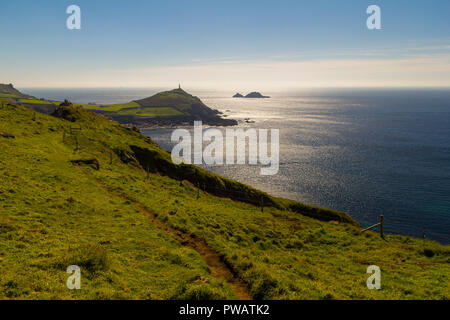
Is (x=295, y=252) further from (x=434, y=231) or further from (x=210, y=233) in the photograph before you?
(x=434, y=231)

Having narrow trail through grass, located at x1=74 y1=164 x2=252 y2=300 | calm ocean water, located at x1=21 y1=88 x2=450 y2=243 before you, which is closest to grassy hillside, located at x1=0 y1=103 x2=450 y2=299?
narrow trail through grass, located at x1=74 y1=164 x2=252 y2=300

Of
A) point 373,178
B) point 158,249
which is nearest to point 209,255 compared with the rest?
point 158,249

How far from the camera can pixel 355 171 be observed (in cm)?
11419

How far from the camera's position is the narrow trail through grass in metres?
13.7

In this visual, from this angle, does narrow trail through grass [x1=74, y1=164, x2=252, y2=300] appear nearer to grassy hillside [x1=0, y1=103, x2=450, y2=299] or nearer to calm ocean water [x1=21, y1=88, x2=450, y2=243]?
grassy hillside [x1=0, y1=103, x2=450, y2=299]

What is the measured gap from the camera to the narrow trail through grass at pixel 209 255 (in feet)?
45.0

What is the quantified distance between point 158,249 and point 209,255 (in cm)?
351

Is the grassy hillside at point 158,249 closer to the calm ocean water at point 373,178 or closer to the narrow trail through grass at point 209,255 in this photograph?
the narrow trail through grass at point 209,255

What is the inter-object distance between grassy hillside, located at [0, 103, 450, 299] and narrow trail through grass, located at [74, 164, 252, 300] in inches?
3.2

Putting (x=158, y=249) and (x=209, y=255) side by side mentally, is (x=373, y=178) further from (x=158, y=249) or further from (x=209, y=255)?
(x=158, y=249)

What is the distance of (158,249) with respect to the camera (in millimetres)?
17734

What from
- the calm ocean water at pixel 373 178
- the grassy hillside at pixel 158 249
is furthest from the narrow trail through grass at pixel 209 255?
the calm ocean water at pixel 373 178

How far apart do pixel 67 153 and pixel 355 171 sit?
109580 mm

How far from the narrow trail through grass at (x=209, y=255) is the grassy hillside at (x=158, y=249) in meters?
0.08
